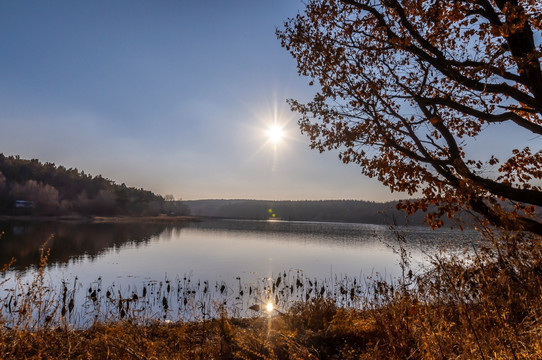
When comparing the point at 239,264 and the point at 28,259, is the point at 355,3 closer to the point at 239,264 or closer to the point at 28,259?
the point at 239,264

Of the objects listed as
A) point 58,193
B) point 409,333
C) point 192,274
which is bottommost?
point 192,274

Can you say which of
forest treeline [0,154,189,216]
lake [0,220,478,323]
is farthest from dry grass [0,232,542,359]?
forest treeline [0,154,189,216]

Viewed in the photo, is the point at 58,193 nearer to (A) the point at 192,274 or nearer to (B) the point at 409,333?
(A) the point at 192,274

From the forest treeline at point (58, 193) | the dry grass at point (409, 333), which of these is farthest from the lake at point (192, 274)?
the forest treeline at point (58, 193)

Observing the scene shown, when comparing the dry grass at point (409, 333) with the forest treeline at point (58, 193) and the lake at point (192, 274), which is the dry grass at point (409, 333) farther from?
the forest treeline at point (58, 193)

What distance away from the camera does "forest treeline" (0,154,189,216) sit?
259ft

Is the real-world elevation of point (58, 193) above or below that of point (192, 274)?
above

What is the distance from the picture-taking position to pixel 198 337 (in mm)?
6949

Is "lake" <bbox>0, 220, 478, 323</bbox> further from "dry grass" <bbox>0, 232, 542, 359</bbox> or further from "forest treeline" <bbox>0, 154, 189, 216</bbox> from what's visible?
"forest treeline" <bbox>0, 154, 189, 216</bbox>

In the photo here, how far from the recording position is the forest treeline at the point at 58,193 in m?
78.9

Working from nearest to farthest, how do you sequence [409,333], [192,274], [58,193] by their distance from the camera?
[409,333]
[192,274]
[58,193]

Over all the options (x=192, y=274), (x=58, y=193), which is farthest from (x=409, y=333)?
(x=58, y=193)

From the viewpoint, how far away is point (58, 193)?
3521 inches

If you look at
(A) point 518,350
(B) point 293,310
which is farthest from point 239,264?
(A) point 518,350
